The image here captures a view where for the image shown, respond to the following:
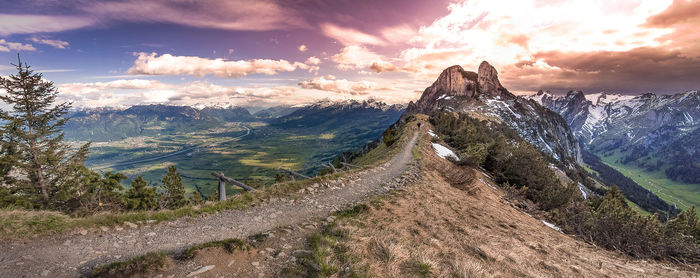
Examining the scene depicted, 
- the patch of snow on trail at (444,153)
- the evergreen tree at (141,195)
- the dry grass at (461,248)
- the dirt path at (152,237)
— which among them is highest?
the dirt path at (152,237)

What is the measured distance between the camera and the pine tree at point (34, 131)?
20.9 meters

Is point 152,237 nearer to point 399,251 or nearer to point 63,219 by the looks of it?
point 63,219

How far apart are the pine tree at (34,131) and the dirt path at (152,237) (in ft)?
72.5

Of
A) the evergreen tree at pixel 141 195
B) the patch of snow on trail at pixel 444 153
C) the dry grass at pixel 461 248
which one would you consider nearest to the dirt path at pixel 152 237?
the dry grass at pixel 461 248

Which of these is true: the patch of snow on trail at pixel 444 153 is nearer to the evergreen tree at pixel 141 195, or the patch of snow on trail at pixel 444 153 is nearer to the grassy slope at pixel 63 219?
the grassy slope at pixel 63 219

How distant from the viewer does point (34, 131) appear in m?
22.1

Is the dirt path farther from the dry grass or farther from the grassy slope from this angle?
the dry grass

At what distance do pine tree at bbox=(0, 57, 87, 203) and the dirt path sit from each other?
22110 millimetres

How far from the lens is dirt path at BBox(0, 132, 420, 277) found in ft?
22.8

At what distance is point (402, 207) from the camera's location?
1434 cm

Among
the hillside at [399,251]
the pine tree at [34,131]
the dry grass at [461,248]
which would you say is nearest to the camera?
the hillside at [399,251]

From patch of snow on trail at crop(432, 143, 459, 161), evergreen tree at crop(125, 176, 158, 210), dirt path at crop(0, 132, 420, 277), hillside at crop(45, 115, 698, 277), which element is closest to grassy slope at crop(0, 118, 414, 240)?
dirt path at crop(0, 132, 420, 277)

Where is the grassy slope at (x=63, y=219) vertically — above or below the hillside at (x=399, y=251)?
above

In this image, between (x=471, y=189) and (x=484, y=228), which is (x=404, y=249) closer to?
(x=484, y=228)
